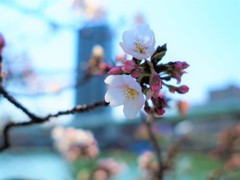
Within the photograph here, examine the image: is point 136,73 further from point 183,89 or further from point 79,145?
point 79,145

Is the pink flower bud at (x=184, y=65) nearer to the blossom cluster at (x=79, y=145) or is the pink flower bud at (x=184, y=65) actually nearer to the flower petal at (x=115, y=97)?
the flower petal at (x=115, y=97)

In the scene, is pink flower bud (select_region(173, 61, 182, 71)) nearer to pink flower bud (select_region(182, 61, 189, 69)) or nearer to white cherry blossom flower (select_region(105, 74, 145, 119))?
pink flower bud (select_region(182, 61, 189, 69))

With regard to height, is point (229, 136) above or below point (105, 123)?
above

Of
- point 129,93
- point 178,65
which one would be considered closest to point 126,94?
point 129,93

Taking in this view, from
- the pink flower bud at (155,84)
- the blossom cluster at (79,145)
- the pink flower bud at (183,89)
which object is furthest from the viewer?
the blossom cluster at (79,145)

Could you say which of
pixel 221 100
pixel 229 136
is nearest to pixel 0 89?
pixel 229 136

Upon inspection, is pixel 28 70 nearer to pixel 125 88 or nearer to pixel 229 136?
pixel 229 136

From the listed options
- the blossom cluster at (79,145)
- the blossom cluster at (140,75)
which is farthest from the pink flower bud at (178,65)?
the blossom cluster at (79,145)

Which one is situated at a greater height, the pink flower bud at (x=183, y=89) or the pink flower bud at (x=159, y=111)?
the pink flower bud at (x=183, y=89)
